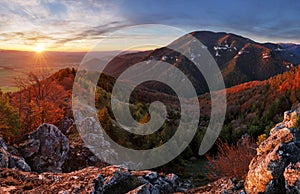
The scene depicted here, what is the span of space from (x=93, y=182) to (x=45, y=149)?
33.2 ft

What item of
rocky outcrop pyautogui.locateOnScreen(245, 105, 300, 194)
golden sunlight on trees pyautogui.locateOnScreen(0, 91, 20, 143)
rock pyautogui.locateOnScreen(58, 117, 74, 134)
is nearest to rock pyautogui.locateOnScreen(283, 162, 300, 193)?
rocky outcrop pyautogui.locateOnScreen(245, 105, 300, 194)

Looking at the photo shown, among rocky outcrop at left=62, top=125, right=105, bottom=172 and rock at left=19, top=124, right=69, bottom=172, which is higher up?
rock at left=19, top=124, right=69, bottom=172

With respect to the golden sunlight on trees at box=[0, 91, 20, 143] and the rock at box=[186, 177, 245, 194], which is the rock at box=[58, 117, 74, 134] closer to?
the golden sunlight on trees at box=[0, 91, 20, 143]

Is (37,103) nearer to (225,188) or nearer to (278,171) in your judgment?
(225,188)

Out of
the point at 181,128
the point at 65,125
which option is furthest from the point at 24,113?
the point at 181,128

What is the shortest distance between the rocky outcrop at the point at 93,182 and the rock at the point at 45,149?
5.94 m

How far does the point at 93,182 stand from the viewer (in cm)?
848

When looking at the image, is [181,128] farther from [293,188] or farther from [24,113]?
[293,188]

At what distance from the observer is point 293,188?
257 inches

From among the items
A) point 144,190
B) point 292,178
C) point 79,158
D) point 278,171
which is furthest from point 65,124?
point 292,178

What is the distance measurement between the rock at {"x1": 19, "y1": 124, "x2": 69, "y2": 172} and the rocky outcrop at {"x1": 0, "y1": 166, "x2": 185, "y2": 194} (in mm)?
5942

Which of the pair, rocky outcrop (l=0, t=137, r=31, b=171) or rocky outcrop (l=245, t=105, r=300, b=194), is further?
rocky outcrop (l=0, t=137, r=31, b=171)

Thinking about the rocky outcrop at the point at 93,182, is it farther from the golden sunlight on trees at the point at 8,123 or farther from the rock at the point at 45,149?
the golden sunlight on trees at the point at 8,123

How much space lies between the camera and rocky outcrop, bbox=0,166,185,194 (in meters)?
8.38
